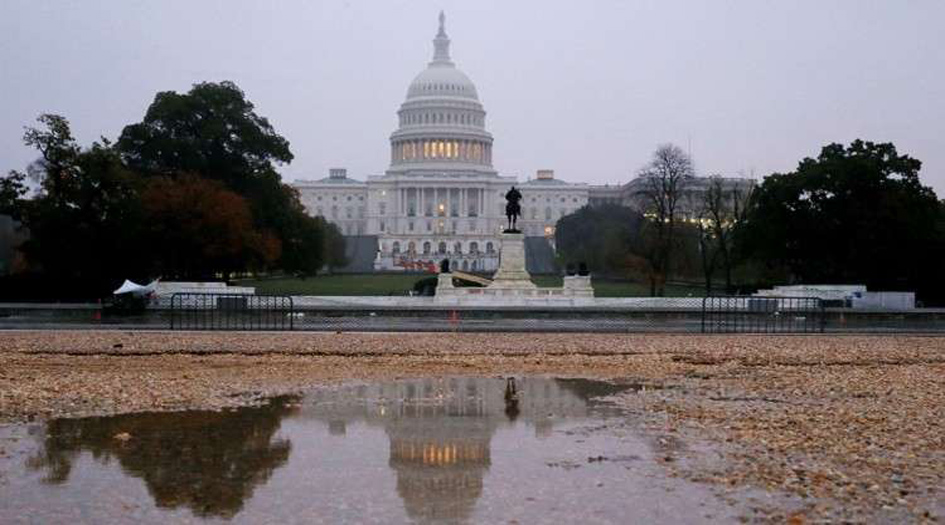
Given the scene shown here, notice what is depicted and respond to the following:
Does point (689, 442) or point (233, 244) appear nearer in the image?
point (689, 442)

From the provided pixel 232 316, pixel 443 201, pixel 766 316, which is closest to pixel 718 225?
pixel 766 316

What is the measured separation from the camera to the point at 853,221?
48.3 metres

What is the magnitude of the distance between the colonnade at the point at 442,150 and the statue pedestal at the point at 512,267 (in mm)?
117582

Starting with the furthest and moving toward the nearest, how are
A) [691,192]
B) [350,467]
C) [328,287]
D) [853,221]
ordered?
[691,192]
[328,287]
[853,221]
[350,467]

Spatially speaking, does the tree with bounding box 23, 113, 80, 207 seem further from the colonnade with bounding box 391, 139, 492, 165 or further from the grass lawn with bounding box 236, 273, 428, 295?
the colonnade with bounding box 391, 139, 492, 165

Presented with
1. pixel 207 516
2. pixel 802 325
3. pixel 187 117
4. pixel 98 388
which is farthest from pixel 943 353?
pixel 187 117

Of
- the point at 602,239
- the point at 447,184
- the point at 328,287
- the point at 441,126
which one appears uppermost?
the point at 441,126

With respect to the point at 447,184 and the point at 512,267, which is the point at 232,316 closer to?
the point at 512,267

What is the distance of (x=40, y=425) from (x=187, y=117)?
45.8m

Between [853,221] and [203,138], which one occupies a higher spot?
[203,138]

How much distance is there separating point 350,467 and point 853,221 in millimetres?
41334

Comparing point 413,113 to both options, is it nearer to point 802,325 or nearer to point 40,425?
point 802,325

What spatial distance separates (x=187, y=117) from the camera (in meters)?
57.2

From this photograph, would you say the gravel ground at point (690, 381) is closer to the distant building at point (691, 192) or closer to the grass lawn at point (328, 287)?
the grass lawn at point (328, 287)
